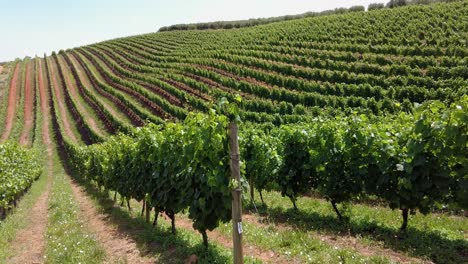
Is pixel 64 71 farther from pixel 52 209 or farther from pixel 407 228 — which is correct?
pixel 407 228

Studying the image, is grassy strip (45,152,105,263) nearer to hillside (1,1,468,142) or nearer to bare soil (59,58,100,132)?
hillside (1,1,468,142)

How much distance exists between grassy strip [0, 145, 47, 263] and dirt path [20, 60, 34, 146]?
65.0 feet

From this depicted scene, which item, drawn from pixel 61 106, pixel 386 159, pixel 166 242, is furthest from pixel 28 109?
pixel 386 159

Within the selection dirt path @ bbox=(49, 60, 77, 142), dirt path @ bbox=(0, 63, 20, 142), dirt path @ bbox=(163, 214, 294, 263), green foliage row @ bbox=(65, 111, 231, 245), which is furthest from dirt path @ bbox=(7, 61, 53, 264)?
dirt path @ bbox=(0, 63, 20, 142)

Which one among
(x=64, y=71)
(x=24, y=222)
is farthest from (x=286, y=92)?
(x=64, y=71)

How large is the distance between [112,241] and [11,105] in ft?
175

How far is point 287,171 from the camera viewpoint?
41.5 feet

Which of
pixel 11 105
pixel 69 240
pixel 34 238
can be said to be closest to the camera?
pixel 69 240

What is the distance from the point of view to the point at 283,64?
4316 cm

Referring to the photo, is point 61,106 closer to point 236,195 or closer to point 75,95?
point 75,95

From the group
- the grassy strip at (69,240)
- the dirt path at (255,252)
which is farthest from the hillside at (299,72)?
the dirt path at (255,252)

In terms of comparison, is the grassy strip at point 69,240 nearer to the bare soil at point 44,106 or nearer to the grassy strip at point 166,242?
the grassy strip at point 166,242

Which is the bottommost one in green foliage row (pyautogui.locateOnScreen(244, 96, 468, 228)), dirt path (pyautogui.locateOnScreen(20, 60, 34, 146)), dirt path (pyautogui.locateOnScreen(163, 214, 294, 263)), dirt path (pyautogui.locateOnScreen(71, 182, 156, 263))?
dirt path (pyautogui.locateOnScreen(20, 60, 34, 146))

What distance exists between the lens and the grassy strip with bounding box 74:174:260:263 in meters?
8.27
